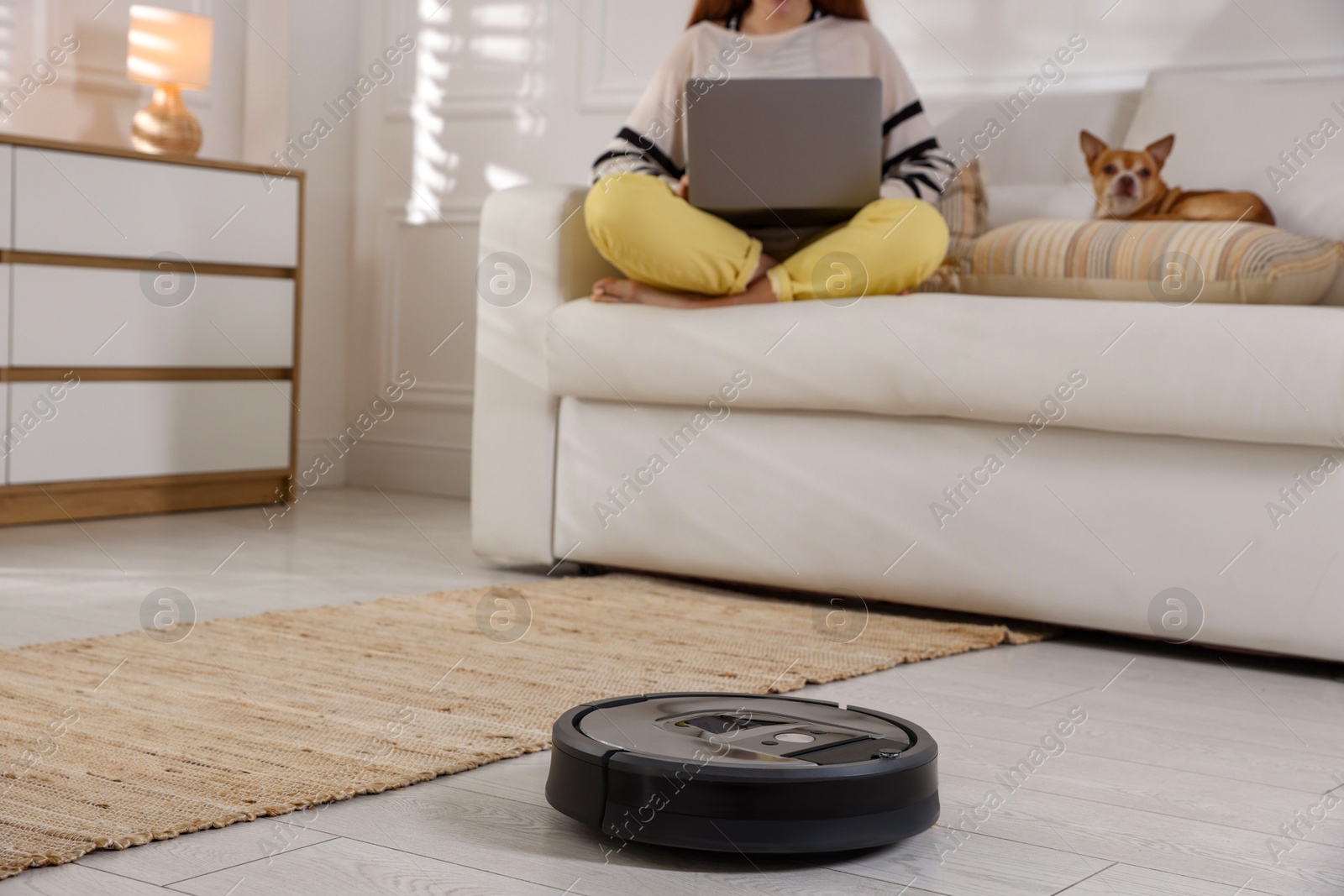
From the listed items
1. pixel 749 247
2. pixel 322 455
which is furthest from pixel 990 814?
pixel 322 455

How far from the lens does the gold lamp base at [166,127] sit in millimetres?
3332

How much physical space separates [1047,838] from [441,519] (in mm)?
2306

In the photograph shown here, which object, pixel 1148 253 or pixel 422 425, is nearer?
pixel 1148 253

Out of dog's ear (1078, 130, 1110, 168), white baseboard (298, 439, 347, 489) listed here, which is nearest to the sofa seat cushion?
dog's ear (1078, 130, 1110, 168)

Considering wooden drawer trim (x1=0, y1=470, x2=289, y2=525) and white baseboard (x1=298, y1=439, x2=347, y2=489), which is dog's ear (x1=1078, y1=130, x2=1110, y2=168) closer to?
wooden drawer trim (x1=0, y1=470, x2=289, y2=525)

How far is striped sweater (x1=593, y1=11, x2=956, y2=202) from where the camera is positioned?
101 inches

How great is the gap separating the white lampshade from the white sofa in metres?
1.25

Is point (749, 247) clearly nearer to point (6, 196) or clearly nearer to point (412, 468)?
point (6, 196)

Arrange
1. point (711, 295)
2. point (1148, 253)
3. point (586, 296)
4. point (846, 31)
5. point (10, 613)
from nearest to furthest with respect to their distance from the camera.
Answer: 1. point (10, 613)
2. point (1148, 253)
3. point (711, 295)
4. point (586, 296)
5. point (846, 31)

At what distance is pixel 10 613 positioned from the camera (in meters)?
1.97

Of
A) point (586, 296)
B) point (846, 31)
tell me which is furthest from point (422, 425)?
point (846, 31)

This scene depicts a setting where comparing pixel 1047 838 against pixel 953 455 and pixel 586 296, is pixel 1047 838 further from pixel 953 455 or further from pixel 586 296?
pixel 586 296

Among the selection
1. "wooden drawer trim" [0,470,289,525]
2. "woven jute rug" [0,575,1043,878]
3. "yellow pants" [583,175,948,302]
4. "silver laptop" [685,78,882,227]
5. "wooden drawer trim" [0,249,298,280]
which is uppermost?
"silver laptop" [685,78,882,227]

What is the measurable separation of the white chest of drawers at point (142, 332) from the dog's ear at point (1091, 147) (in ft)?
6.10
